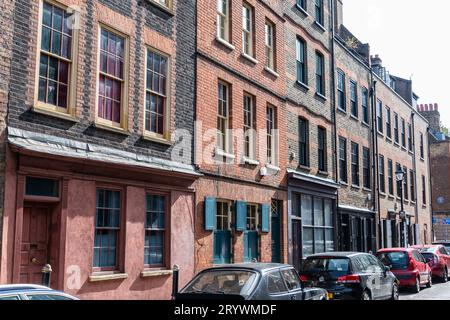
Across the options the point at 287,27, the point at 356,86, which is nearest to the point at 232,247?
the point at 287,27

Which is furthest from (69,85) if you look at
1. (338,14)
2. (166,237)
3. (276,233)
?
(338,14)

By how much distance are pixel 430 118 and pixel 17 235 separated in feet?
167

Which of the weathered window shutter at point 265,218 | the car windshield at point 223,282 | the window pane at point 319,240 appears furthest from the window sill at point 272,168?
the car windshield at point 223,282

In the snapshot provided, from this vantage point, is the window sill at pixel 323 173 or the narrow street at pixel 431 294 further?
the window sill at pixel 323 173

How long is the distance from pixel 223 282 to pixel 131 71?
A: 633cm

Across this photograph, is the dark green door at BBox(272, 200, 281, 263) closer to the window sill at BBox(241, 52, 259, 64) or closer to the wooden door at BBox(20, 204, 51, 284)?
the window sill at BBox(241, 52, 259, 64)

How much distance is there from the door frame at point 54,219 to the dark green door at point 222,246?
234 inches

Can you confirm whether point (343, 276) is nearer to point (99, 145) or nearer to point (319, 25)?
point (99, 145)

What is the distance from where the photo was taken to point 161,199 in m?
14.0

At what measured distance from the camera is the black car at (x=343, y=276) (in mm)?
12820

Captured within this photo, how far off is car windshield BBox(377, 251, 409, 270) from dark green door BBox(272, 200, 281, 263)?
3633 mm

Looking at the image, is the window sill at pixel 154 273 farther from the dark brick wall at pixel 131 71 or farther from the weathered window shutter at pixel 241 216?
the weathered window shutter at pixel 241 216

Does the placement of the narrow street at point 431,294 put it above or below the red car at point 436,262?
below

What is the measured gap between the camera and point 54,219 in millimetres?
10922
